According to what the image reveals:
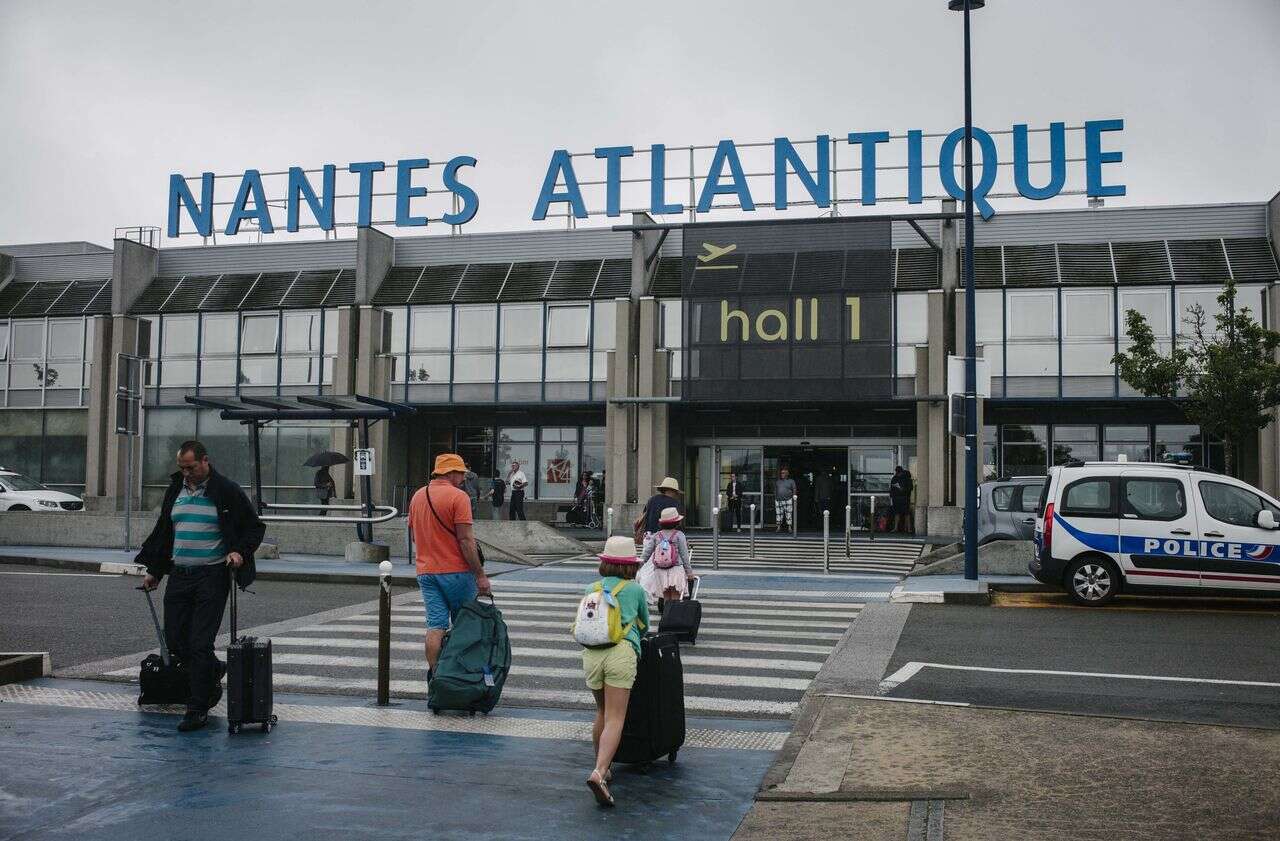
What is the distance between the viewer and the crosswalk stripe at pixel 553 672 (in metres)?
9.45

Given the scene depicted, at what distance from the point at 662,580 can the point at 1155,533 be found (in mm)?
6733

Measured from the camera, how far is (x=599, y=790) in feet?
18.8

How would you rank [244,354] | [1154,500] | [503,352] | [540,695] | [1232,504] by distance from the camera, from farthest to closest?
[244,354]
[503,352]
[1154,500]
[1232,504]
[540,695]

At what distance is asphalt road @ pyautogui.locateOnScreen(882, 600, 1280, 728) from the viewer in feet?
28.2

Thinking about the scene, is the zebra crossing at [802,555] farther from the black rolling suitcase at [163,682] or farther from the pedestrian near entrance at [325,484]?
the black rolling suitcase at [163,682]

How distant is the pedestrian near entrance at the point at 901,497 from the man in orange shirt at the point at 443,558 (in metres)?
22.5

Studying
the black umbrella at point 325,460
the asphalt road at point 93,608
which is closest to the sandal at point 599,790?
the asphalt road at point 93,608

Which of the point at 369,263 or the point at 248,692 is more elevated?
the point at 369,263

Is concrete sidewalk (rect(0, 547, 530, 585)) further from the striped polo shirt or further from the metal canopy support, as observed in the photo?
the striped polo shirt

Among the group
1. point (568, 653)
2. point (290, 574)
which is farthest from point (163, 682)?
point (290, 574)

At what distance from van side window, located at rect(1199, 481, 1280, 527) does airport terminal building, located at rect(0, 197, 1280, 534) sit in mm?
10155

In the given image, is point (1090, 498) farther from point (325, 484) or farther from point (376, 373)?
point (376, 373)

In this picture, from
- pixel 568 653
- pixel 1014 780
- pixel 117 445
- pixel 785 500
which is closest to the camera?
pixel 1014 780

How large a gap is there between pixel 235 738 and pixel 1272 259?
30.1 metres
